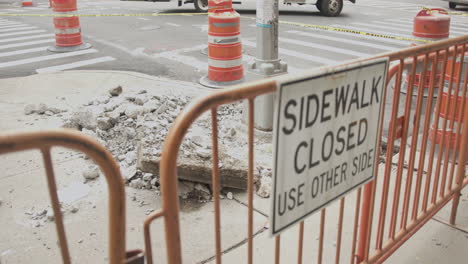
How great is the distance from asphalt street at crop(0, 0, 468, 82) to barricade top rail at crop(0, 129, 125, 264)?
20.8 feet

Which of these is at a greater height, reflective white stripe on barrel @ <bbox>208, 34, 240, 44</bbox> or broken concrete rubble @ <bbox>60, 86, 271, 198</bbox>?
reflective white stripe on barrel @ <bbox>208, 34, 240, 44</bbox>

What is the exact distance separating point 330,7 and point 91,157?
52.8 ft

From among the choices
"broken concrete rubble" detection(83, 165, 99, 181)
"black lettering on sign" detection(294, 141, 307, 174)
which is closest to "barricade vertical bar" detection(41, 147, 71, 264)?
"black lettering on sign" detection(294, 141, 307, 174)

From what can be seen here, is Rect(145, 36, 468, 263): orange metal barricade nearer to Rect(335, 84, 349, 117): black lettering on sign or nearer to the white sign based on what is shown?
the white sign

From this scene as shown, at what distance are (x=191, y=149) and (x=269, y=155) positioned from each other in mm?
1094

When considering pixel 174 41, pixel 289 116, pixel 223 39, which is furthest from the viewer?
pixel 174 41

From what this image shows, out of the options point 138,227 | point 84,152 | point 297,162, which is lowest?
point 138,227

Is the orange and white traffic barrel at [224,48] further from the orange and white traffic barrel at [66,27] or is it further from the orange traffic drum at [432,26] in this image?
the orange and white traffic barrel at [66,27]

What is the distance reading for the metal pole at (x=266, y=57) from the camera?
212 inches

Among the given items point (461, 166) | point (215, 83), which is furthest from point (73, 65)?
point (461, 166)

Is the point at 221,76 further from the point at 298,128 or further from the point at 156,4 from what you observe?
the point at 156,4

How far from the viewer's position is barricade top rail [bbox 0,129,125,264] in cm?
131

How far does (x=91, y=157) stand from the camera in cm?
143

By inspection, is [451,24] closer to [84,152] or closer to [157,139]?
[157,139]
